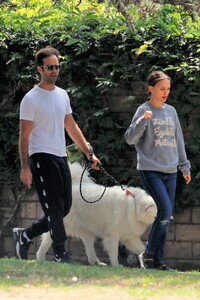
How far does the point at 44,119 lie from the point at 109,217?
174cm

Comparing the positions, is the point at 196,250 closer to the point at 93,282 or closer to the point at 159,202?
the point at 159,202

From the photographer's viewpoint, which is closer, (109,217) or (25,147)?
(25,147)

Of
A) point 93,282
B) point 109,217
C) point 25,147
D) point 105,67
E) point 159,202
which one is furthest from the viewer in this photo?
point 105,67

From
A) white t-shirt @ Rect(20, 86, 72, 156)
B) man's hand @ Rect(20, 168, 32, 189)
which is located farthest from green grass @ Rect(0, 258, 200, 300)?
white t-shirt @ Rect(20, 86, 72, 156)

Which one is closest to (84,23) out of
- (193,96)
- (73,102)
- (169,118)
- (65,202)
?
(73,102)

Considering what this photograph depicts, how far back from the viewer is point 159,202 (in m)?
7.39

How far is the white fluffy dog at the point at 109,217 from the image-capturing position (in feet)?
26.7

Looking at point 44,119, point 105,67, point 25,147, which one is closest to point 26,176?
point 25,147

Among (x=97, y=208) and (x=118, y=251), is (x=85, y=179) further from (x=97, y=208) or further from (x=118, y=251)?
(x=118, y=251)

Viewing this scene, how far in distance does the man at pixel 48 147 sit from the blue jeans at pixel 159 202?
2.75 ft

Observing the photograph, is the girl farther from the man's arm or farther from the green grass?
the man's arm

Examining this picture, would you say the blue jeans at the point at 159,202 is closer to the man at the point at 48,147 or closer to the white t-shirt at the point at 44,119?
the man at the point at 48,147

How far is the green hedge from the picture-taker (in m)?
8.84

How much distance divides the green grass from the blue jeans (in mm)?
612
